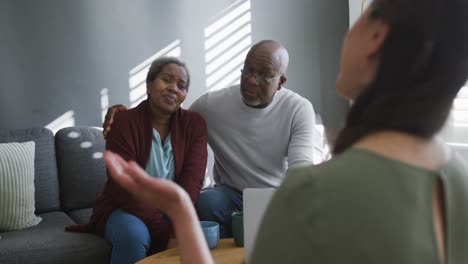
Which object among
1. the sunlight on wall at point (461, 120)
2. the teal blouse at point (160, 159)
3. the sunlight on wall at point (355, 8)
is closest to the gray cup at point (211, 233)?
the teal blouse at point (160, 159)

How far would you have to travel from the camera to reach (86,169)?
2.80 meters

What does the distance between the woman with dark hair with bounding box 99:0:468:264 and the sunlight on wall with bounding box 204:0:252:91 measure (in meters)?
2.78

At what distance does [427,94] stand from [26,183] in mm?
2184

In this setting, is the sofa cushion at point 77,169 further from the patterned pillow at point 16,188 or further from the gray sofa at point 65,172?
the patterned pillow at point 16,188

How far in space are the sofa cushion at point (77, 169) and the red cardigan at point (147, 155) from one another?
0.47 m

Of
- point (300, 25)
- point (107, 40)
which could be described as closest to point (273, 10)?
point (300, 25)

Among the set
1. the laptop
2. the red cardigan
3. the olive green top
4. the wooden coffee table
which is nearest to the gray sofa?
the red cardigan

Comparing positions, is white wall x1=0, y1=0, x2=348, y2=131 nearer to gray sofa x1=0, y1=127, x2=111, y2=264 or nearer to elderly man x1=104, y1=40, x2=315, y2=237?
gray sofa x1=0, y1=127, x2=111, y2=264

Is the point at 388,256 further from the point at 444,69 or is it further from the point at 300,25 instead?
the point at 300,25

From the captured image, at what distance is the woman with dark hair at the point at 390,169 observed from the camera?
1.80 ft

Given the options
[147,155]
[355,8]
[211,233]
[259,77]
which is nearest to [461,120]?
[355,8]

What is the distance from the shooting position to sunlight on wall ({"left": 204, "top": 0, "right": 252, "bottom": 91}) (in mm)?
3420

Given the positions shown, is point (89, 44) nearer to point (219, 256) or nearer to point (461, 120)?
point (219, 256)

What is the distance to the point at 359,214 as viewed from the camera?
544 mm
